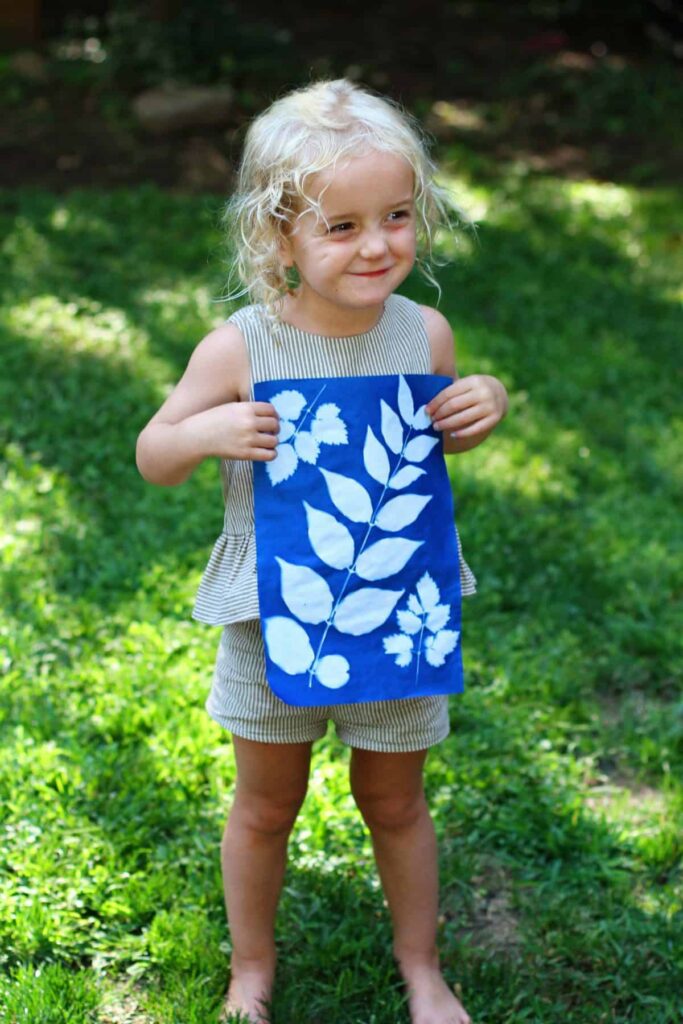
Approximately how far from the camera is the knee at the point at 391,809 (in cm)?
212

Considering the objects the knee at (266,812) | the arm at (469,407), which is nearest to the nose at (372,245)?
the arm at (469,407)

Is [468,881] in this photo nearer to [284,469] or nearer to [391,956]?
[391,956]

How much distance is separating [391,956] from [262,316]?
116 centimetres

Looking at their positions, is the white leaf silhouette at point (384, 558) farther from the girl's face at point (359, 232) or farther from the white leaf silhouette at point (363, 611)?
the girl's face at point (359, 232)

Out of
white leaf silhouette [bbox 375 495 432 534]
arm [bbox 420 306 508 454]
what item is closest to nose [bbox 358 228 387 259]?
arm [bbox 420 306 508 454]

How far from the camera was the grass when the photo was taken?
89.2 inches

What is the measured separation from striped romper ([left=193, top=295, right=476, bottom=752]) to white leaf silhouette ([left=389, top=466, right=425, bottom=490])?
155mm

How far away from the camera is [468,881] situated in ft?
8.27

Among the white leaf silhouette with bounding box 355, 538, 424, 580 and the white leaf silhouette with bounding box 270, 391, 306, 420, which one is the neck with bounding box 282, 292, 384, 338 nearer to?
the white leaf silhouette with bounding box 270, 391, 306, 420

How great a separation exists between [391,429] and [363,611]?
0.87 ft

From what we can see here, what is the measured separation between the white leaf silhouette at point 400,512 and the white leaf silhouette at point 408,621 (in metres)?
0.12

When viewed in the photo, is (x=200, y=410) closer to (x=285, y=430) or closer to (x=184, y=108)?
(x=285, y=430)

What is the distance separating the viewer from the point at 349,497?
1.84 metres

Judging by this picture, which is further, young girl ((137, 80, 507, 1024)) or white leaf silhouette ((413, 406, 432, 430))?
white leaf silhouette ((413, 406, 432, 430))
